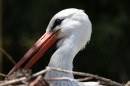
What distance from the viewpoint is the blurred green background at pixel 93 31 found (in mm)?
9016

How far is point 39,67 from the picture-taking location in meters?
9.44

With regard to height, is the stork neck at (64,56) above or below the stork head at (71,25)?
below

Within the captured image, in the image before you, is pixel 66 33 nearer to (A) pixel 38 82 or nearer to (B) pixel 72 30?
(B) pixel 72 30

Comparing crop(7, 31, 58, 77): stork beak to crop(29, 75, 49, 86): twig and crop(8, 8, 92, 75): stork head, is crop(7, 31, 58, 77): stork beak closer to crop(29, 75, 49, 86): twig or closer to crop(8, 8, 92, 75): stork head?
crop(8, 8, 92, 75): stork head

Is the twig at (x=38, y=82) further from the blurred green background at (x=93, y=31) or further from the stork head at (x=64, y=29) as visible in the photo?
Answer: the blurred green background at (x=93, y=31)

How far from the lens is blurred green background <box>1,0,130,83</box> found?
9.02 m

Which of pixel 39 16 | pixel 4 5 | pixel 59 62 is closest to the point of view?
pixel 59 62

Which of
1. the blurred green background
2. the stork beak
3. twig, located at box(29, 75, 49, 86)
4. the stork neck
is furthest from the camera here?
the blurred green background

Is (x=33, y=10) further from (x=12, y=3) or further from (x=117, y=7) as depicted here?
(x=117, y=7)

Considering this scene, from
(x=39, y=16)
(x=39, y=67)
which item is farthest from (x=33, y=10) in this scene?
(x=39, y=67)

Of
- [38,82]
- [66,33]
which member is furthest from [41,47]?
[38,82]

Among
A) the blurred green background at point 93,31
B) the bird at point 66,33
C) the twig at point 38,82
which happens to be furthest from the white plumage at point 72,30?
the blurred green background at point 93,31

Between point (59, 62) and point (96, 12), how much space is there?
513cm

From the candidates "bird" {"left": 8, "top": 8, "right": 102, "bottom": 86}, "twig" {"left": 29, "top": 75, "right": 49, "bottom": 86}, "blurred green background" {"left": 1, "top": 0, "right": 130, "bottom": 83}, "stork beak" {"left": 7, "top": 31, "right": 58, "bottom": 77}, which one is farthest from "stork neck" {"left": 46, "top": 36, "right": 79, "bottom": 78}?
"blurred green background" {"left": 1, "top": 0, "right": 130, "bottom": 83}
